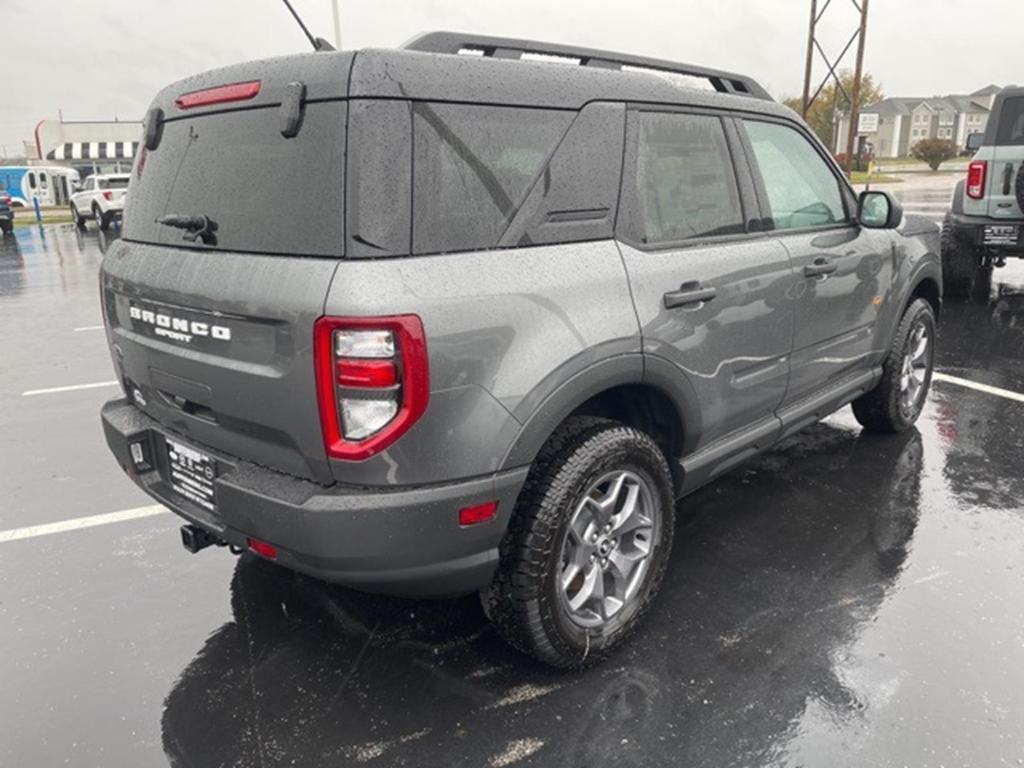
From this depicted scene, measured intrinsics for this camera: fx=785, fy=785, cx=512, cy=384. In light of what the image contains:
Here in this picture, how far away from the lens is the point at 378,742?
234cm

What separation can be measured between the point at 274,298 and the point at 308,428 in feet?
1.18

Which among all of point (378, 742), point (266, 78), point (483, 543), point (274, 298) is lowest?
point (378, 742)

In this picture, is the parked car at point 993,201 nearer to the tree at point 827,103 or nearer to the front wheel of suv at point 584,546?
the front wheel of suv at point 584,546

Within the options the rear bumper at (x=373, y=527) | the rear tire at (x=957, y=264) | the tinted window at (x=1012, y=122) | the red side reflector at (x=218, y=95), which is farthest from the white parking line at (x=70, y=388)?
the tinted window at (x=1012, y=122)

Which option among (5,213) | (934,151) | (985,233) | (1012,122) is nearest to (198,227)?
(985,233)

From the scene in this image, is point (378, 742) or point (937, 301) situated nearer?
point (378, 742)

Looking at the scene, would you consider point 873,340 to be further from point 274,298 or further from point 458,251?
point 274,298

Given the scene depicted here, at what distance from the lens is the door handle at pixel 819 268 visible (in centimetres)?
340

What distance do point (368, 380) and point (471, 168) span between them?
26.9 inches

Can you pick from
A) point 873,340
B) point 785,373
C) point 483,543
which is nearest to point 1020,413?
point 873,340

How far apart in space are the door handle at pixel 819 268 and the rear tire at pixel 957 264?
586 centimetres

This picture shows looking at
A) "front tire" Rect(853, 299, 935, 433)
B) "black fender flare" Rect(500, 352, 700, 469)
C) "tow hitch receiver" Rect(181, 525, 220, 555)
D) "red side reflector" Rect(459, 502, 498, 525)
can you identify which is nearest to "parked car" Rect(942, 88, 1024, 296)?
"front tire" Rect(853, 299, 935, 433)

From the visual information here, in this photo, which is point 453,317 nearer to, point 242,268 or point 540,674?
point 242,268

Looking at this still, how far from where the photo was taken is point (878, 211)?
388cm
